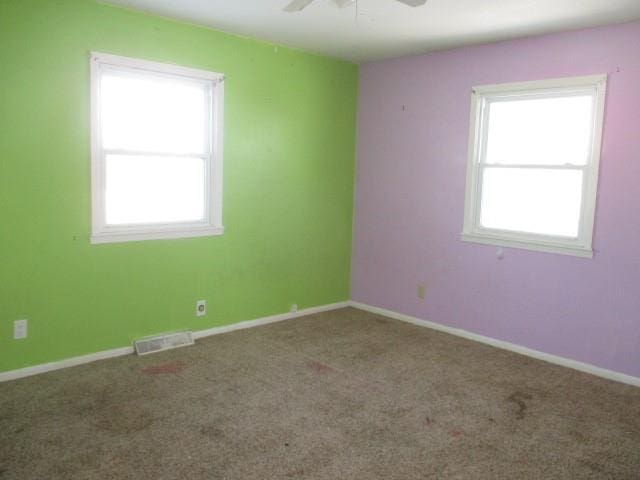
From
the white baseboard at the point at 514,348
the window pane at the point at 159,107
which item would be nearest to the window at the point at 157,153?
the window pane at the point at 159,107

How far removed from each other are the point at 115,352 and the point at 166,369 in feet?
1.55

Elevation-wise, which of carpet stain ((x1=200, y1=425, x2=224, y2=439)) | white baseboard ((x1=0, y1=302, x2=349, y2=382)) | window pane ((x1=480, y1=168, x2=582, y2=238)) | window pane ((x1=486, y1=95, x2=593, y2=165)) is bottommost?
carpet stain ((x1=200, y1=425, x2=224, y2=439))

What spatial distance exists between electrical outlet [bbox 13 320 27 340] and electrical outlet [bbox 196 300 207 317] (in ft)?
4.03

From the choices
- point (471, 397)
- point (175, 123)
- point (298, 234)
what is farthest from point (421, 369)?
point (175, 123)

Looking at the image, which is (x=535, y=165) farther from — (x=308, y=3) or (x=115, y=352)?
(x=115, y=352)

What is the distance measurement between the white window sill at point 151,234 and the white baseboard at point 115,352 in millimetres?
770

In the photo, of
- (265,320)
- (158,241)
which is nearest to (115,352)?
(158,241)

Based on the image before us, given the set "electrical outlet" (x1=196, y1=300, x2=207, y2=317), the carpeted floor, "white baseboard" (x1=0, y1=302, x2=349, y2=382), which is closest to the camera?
the carpeted floor

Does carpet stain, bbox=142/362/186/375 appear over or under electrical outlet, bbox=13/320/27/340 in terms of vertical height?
under

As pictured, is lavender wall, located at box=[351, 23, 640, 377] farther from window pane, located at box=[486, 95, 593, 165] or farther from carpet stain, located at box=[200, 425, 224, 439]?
carpet stain, located at box=[200, 425, 224, 439]

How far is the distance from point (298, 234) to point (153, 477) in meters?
2.80

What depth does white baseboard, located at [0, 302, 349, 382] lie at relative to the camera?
332cm

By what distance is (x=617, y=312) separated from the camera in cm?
363

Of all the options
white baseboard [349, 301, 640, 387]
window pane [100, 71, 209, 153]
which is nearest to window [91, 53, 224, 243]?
window pane [100, 71, 209, 153]
